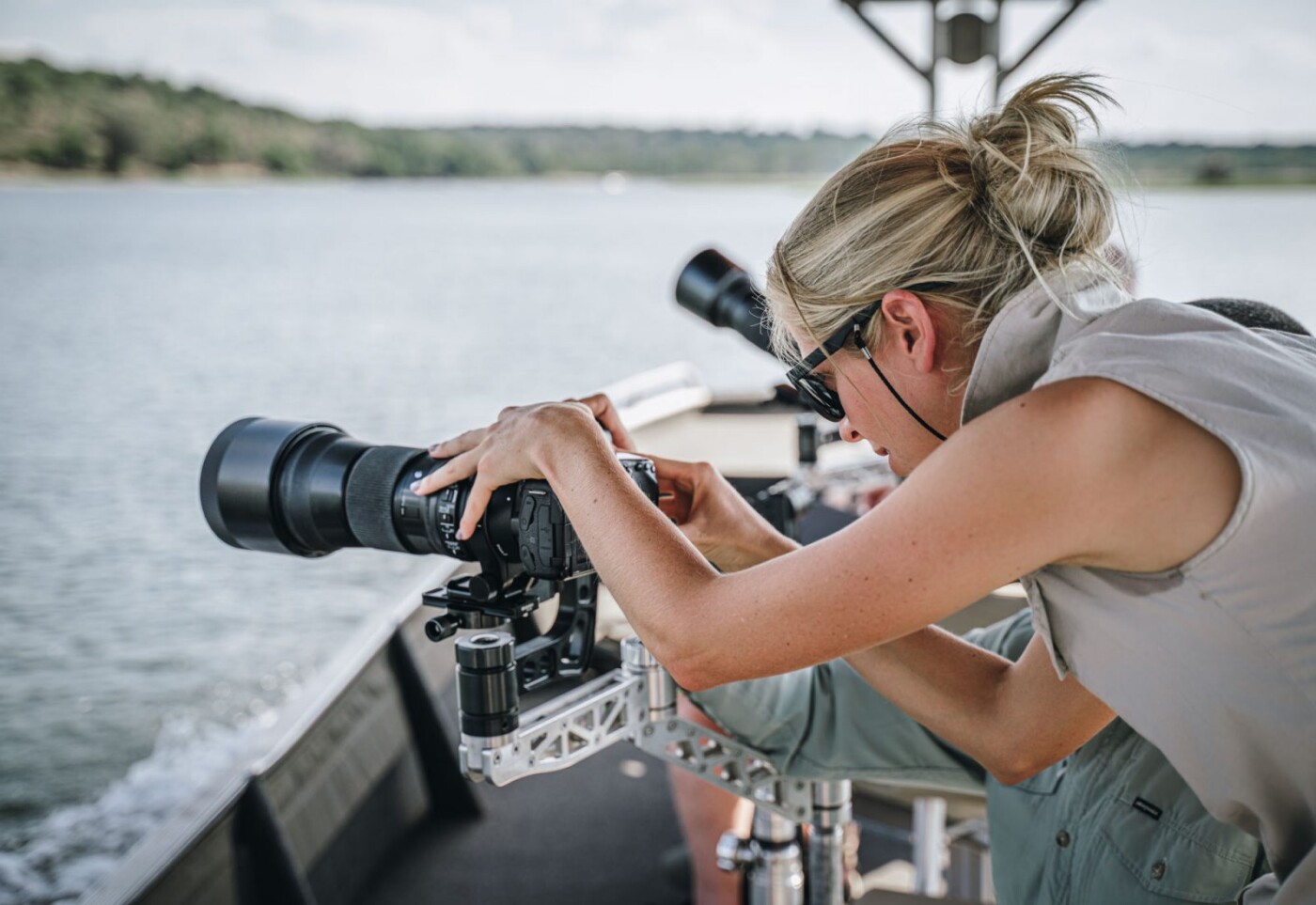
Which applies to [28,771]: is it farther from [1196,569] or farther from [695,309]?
[1196,569]

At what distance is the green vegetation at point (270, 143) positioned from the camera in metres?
25.7

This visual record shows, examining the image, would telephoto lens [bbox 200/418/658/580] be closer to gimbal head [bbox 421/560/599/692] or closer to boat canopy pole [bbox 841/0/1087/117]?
gimbal head [bbox 421/560/599/692]

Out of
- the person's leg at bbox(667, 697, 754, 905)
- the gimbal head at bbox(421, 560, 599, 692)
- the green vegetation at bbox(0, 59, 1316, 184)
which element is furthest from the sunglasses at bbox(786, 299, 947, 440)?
the green vegetation at bbox(0, 59, 1316, 184)

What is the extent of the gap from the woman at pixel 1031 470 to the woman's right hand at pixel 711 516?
151 millimetres

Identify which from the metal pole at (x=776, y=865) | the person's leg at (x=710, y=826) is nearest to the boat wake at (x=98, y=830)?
the person's leg at (x=710, y=826)

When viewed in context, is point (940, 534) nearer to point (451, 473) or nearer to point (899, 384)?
point (899, 384)

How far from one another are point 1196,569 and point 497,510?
1.89 feet

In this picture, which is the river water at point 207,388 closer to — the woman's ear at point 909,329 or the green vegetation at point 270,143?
the woman's ear at point 909,329

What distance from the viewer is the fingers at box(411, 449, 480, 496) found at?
1.11 metres

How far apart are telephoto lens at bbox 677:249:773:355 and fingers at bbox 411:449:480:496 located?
0.70 meters

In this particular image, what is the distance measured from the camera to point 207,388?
16219mm

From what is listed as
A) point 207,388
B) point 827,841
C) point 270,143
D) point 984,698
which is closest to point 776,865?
point 827,841

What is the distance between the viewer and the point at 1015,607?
2.12 meters

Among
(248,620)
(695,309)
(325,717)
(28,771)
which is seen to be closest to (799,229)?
(695,309)
